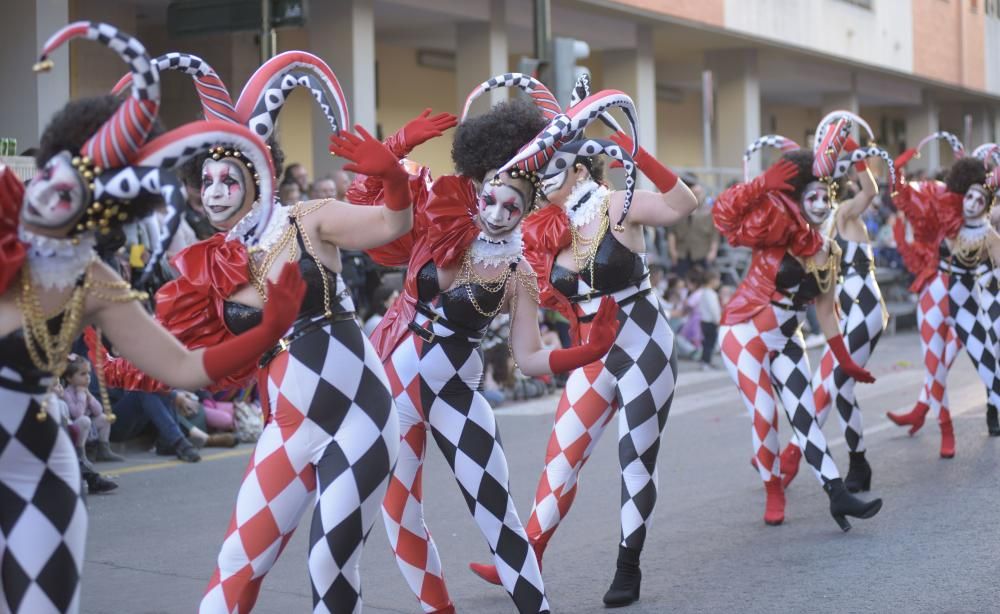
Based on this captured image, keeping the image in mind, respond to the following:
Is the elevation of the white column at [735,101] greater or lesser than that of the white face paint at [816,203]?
greater

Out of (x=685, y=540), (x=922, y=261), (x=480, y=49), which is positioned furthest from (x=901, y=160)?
(x=480, y=49)

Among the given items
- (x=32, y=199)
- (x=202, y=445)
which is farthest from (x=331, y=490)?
(x=202, y=445)

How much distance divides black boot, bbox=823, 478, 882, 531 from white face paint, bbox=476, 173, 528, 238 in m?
2.80

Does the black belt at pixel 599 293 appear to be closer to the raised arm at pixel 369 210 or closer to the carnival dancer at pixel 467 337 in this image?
the carnival dancer at pixel 467 337

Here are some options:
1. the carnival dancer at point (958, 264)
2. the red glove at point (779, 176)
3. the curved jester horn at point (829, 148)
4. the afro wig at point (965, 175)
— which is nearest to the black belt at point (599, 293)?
the red glove at point (779, 176)

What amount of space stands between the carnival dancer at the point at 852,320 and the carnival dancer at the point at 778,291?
502 mm

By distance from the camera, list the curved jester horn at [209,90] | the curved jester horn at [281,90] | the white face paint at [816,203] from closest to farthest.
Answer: the curved jester horn at [209,90]
the curved jester horn at [281,90]
the white face paint at [816,203]

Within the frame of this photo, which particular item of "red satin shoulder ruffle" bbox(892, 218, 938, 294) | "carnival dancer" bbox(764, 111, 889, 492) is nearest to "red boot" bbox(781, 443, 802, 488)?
"carnival dancer" bbox(764, 111, 889, 492)

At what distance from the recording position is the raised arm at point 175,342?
3652 mm

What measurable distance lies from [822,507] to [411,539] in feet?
11.6

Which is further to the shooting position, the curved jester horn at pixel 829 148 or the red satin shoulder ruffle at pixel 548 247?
the curved jester horn at pixel 829 148

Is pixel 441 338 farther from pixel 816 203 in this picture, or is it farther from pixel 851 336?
pixel 851 336

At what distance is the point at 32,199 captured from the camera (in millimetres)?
3496

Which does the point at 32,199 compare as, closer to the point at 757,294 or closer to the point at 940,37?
the point at 757,294
